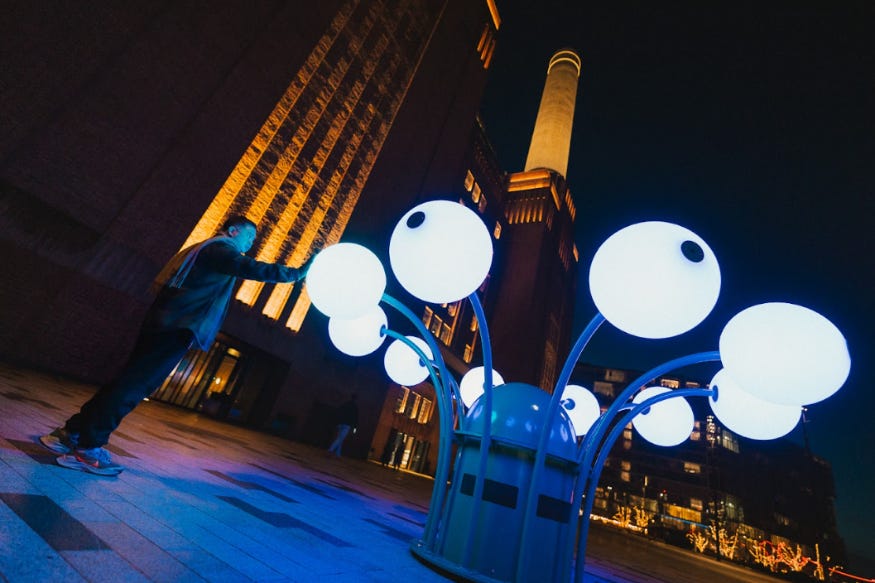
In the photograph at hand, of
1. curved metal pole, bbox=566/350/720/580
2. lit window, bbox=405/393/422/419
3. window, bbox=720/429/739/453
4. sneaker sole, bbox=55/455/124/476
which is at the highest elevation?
window, bbox=720/429/739/453

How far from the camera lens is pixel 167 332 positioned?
2.63 meters

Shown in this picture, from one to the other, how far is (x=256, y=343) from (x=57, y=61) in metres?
8.63

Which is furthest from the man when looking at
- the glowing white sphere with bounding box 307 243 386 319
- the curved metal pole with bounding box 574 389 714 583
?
the curved metal pole with bounding box 574 389 714 583

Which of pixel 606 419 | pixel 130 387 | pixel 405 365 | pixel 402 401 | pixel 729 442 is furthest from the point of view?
pixel 729 442

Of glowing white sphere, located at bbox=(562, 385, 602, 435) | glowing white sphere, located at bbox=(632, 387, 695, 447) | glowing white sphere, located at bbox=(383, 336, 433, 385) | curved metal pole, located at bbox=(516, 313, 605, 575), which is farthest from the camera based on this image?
glowing white sphere, located at bbox=(562, 385, 602, 435)

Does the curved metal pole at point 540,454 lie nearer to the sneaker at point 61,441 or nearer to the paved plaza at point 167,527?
the paved plaza at point 167,527

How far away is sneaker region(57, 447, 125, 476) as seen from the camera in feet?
7.45

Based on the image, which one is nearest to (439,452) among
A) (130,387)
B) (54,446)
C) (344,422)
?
(130,387)

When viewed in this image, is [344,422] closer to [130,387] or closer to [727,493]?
[130,387]

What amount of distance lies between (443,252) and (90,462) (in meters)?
2.60

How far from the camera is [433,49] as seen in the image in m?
21.6

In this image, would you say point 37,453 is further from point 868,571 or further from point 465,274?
point 868,571

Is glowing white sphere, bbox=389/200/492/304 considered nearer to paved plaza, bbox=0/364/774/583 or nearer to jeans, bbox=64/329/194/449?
paved plaza, bbox=0/364/774/583

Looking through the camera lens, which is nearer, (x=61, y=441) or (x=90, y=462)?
(x=90, y=462)
